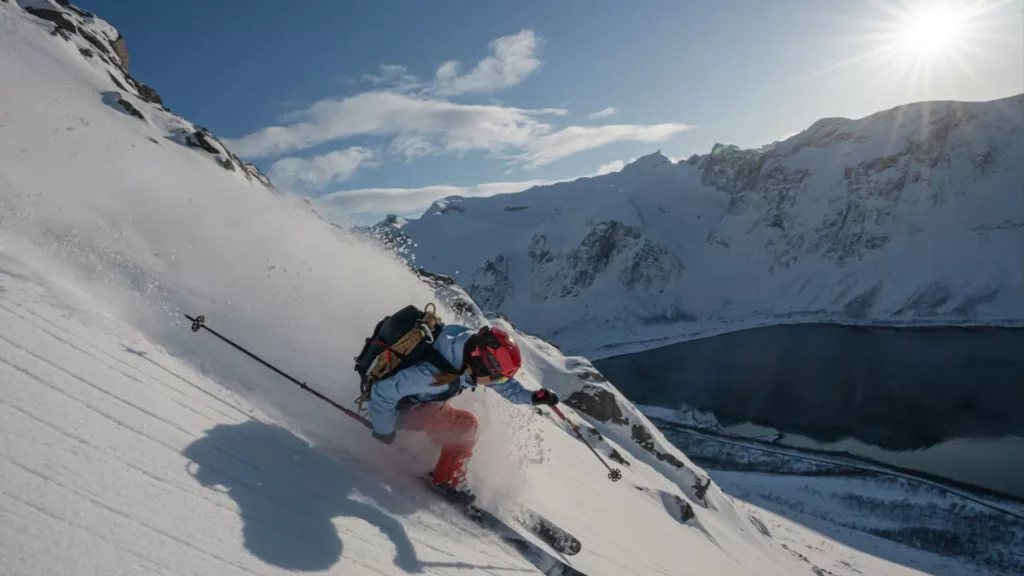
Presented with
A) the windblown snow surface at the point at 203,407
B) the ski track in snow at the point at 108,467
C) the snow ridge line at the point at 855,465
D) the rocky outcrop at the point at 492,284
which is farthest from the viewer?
the rocky outcrop at the point at 492,284

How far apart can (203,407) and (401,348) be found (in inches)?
80.7

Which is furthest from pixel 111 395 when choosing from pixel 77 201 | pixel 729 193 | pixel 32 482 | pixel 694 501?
pixel 729 193

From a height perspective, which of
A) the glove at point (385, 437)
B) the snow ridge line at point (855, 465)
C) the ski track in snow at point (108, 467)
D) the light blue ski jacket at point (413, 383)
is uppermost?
the snow ridge line at point (855, 465)

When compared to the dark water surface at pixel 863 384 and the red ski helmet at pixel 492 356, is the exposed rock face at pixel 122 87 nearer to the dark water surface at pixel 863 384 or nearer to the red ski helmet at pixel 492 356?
the red ski helmet at pixel 492 356

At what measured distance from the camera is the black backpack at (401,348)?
6289 millimetres

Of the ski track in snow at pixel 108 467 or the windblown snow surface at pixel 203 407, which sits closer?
the ski track in snow at pixel 108 467

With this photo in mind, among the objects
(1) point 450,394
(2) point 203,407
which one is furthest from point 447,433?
(2) point 203,407

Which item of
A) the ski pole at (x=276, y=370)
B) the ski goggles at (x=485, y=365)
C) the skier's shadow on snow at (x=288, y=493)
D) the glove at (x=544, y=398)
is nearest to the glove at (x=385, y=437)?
the ski pole at (x=276, y=370)

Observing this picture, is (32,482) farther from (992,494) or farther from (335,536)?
(992,494)

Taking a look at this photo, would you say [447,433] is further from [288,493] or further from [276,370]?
[276,370]

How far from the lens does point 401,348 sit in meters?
6.34

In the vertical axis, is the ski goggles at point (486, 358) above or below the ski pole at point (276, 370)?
above

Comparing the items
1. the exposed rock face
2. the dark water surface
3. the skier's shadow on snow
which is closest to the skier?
the skier's shadow on snow

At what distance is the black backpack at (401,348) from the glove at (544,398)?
0.94 metres
